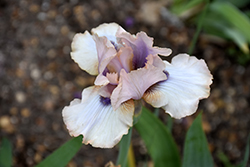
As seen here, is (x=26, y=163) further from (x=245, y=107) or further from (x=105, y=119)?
(x=245, y=107)

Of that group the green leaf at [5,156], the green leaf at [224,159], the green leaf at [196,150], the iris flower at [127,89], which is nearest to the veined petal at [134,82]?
the iris flower at [127,89]

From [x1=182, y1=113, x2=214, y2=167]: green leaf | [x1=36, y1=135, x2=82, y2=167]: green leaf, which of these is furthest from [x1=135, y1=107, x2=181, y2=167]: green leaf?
[x1=36, y1=135, x2=82, y2=167]: green leaf

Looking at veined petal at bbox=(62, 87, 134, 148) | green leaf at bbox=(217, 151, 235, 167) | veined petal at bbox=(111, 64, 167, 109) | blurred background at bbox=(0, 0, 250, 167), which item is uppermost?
veined petal at bbox=(111, 64, 167, 109)

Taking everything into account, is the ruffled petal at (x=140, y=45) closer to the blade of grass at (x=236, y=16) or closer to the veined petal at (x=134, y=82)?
the veined petal at (x=134, y=82)

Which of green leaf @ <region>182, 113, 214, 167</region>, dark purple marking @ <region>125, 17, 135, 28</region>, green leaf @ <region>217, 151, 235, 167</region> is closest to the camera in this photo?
green leaf @ <region>182, 113, 214, 167</region>

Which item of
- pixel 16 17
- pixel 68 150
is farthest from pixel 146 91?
pixel 16 17

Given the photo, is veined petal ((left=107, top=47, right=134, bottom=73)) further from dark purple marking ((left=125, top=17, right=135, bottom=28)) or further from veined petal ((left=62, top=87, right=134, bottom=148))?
dark purple marking ((left=125, top=17, right=135, bottom=28))

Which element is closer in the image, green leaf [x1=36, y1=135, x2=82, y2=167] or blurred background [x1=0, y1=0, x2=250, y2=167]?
green leaf [x1=36, y1=135, x2=82, y2=167]
